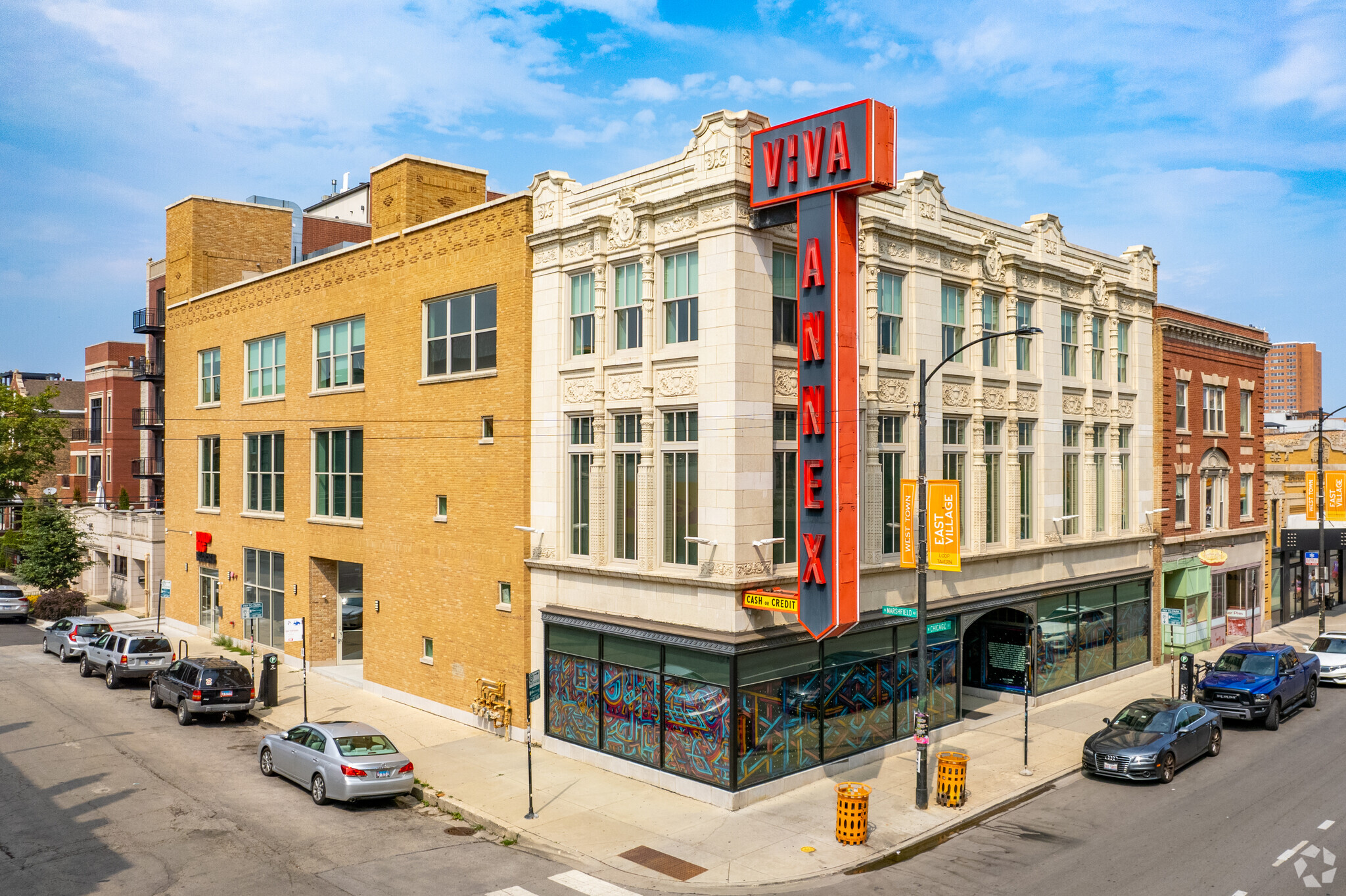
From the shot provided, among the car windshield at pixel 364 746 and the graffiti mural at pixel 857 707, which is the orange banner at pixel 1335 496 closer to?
the graffiti mural at pixel 857 707

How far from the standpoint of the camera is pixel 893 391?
23047 mm

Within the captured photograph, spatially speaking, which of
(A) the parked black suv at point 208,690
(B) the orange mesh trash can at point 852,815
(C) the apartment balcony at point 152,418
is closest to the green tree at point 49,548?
(C) the apartment balcony at point 152,418

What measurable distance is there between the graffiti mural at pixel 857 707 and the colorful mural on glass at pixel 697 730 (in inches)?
114

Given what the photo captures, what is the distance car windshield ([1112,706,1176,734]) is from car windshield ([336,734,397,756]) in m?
16.0

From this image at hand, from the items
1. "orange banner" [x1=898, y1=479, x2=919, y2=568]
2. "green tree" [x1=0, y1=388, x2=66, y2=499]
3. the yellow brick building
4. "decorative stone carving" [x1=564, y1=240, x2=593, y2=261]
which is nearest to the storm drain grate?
the yellow brick building

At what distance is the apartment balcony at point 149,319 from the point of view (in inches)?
2137

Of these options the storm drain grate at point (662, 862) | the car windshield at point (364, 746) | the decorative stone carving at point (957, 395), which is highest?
the decorative stone carving at point (957, 395)

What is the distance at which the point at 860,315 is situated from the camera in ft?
73.8

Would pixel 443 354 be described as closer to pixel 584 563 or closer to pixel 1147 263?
pixel 584 563

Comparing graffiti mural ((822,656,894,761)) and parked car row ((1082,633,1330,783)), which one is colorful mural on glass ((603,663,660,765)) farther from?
parked car row ((1082,633,1330,783))

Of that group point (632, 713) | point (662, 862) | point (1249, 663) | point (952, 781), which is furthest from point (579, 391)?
point (1249, 663)

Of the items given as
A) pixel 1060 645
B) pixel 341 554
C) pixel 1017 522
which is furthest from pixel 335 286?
pixel 1060 645

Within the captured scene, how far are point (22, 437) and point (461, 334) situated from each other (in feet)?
130

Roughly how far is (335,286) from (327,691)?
1277cm
